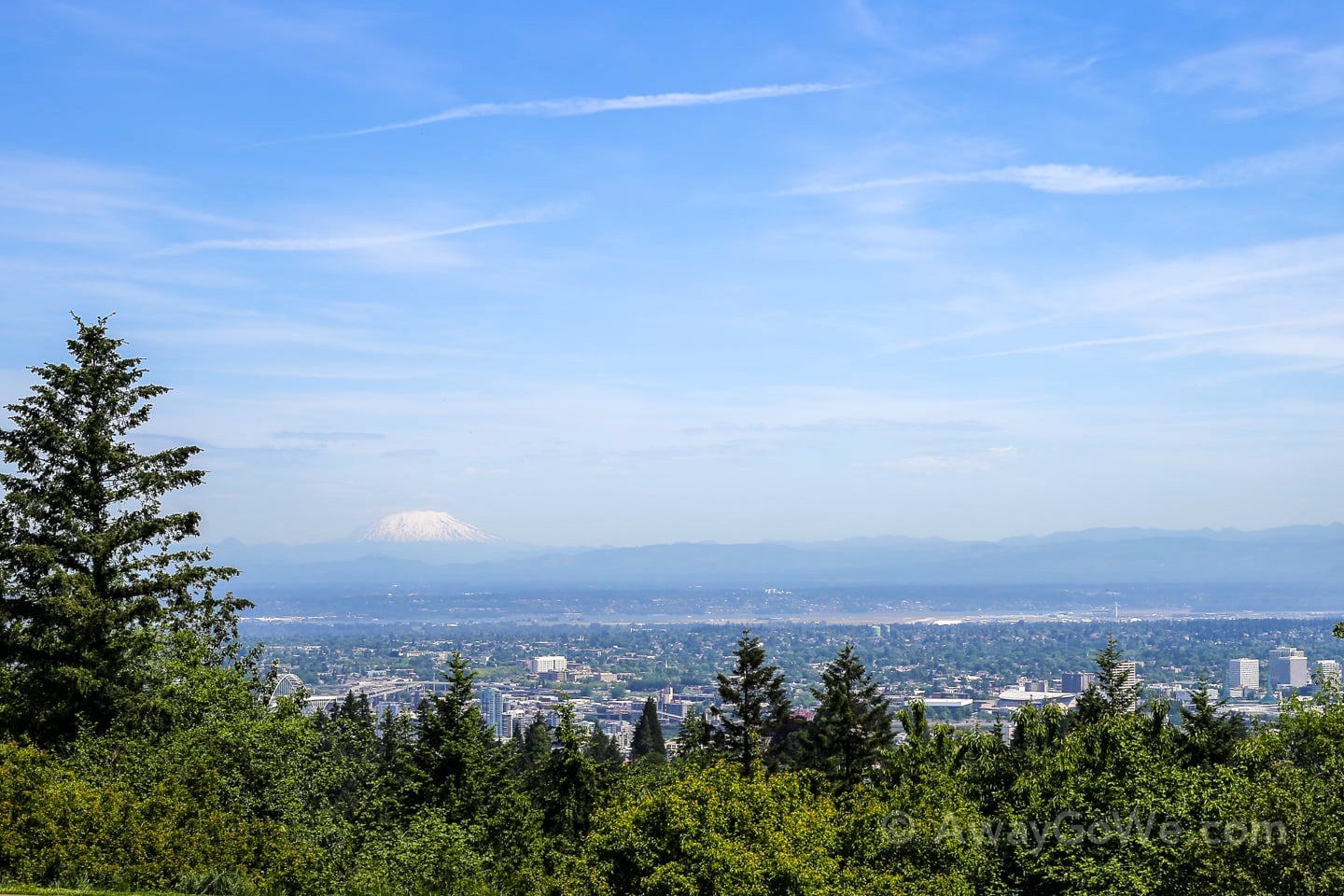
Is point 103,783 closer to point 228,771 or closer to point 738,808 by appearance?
point 228,771

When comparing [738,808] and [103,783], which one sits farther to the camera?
[103,783]

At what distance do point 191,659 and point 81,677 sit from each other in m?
4.80

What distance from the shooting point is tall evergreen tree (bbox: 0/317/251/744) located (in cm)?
2345

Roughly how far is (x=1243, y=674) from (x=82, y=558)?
181976 millimetres

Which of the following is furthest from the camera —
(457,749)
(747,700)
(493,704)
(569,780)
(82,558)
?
(493,704)

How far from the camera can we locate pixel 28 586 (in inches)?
933

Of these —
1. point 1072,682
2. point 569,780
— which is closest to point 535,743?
point 569,780

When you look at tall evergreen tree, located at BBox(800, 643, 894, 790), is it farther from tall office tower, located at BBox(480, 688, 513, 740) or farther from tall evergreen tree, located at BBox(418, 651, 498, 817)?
tall office tower, located at BBox(480, 688, 513, 740)

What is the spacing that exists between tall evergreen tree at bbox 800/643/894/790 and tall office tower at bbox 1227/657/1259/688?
13542cm

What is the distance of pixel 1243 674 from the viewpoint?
572 ft

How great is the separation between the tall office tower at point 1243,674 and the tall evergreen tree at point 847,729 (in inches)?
5331

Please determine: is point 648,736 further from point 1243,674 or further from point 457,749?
point 1243,674

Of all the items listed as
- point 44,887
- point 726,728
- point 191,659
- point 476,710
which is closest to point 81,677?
point 191,659

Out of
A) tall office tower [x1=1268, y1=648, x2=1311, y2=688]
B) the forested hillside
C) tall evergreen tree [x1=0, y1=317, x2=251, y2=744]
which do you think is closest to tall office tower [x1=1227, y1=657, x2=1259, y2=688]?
tall office tower [x1=1268, y1=648, x2=1311, y2=688]
